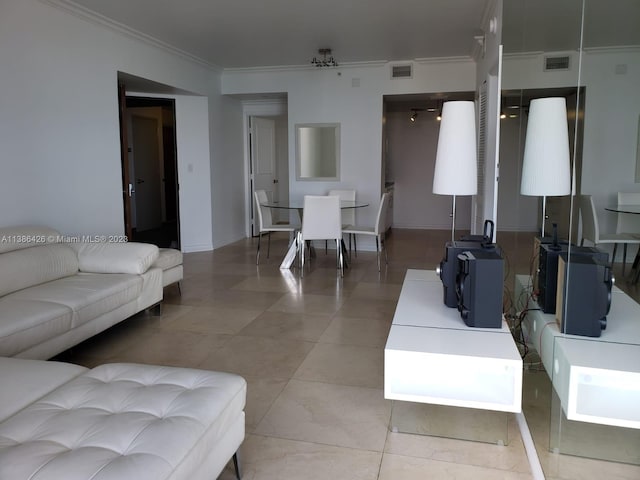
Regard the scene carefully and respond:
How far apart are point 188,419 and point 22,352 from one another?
1.58 meters

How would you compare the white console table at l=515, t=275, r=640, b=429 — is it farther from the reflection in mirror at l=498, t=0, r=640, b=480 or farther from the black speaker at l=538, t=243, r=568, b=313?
the black speaker at l=538, t=243, r=568, b=313

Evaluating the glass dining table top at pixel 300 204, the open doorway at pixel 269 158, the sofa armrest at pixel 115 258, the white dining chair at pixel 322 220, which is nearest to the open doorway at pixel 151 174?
the open doorway at pixel 269 158

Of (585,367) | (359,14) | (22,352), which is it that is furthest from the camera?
(359,14)

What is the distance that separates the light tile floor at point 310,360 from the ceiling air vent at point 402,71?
268cm

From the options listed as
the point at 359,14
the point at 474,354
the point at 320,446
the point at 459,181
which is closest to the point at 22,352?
the point at 320,446

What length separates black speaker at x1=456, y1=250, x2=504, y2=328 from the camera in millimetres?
2270

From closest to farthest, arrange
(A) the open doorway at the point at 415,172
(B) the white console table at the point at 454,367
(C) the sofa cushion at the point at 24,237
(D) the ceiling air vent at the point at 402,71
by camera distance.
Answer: (B) the white console table at the point at 454,367, (C) the sofa cushion at the point at 24,237, (D) the ceiling air vent at the point at 402,71, (A) the open doorway at the point at 415,172

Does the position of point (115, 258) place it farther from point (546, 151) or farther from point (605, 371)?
point (605, 371)

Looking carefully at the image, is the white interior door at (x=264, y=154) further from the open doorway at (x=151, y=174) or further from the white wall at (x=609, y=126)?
the white wall at (x=609, y=126)

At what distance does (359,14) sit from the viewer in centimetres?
477

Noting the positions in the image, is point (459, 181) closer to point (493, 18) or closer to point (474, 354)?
point (474, 354)

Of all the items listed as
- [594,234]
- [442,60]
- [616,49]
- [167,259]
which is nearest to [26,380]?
[594,234]

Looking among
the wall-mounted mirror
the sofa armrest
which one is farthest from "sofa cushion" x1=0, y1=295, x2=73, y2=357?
the wall-mounted mirror

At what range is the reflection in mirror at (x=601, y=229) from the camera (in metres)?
1.33
